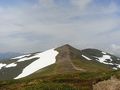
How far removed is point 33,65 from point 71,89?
471 ft

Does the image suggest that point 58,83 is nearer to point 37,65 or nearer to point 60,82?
point 60,82

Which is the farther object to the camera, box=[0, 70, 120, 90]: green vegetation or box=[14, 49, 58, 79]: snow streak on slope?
box=[14, 49, 58, 79]: snow streak on slope

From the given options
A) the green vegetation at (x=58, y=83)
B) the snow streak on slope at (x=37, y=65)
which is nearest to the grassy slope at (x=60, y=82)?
the green vegetation at (x=58, y=83)

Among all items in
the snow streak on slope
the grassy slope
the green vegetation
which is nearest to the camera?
the green vegetation

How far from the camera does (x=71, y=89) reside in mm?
33188

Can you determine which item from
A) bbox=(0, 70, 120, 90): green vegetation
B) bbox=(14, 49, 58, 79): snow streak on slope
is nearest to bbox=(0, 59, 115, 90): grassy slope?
bbox=(0, 70, 120, 90): green vegetation

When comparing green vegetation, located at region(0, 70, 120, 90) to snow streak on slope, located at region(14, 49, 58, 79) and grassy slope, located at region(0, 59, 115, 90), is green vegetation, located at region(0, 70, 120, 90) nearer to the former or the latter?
grassy slope, located at region(0, 59, 115, 90)

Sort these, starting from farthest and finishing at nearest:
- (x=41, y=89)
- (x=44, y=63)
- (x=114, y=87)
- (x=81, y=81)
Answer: (x=44, y=63), (x=81, y=81), (x=41, y=89), (x=114, y=87)

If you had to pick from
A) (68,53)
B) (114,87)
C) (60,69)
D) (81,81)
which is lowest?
(114,87)

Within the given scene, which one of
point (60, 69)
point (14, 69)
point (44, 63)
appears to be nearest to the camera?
point (60, 69)

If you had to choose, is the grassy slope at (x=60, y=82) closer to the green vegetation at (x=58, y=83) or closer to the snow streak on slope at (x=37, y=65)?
the green vegetation at (x=58, y=83)

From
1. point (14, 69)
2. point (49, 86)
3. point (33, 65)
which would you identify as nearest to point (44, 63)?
point (33, 65)

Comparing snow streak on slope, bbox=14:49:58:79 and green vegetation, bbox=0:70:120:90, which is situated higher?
snow streak on slope, bbox=14:49:58:79

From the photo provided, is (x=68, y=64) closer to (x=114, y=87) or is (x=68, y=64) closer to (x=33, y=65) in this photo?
(x=33, y=65)
